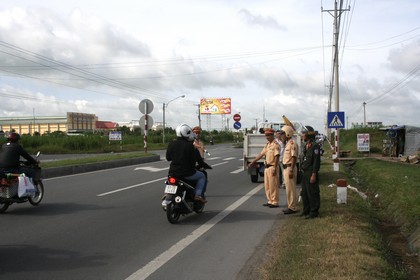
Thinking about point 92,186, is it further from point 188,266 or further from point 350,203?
point 188,266

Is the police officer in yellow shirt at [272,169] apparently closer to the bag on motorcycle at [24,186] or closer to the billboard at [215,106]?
the bag on motorcycle at [24,186]

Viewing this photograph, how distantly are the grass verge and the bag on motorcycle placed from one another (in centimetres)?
528

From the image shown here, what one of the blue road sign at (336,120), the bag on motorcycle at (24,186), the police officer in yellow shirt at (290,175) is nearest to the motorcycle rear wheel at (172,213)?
the police officer in yellow shirt at (290,175)

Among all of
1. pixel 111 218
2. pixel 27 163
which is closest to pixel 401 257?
pixel 111 218

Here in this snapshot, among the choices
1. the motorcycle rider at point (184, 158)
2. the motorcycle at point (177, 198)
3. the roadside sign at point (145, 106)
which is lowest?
the motorcycle at point (177, 198)

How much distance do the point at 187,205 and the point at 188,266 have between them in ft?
9.01

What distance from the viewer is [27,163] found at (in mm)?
9852

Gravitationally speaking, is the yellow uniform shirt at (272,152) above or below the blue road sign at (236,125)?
below

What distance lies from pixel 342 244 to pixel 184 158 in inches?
131

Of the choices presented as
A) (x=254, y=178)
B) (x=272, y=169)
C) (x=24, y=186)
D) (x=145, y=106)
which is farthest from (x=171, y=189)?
(x=145, y=106)

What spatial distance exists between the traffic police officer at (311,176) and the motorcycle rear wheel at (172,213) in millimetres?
2443

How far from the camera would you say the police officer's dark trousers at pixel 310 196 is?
27.2 feet

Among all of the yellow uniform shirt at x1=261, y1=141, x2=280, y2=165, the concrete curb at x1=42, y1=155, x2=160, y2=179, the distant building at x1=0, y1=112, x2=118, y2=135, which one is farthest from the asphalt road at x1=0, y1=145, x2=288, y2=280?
the distant building at x1=0, y1=112, x2=118, y2=135

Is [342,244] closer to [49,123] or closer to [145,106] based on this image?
[145,106]
